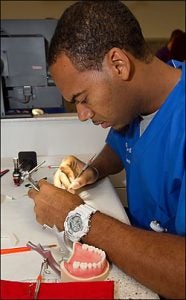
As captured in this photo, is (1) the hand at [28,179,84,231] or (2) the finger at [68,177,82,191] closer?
(1) the hand at [28,179,84,231]

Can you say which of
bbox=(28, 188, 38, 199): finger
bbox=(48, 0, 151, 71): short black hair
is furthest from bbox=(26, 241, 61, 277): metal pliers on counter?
bbox=(48, 0, 151, 71): short black hair

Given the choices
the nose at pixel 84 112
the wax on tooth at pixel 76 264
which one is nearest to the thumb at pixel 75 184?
the nose at pixel 84 112

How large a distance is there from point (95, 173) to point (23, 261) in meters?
0.40

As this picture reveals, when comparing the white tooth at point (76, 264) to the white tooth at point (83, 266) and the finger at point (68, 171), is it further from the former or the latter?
the finger at point (68, 171)

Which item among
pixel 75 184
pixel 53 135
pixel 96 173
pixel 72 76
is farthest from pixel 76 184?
pixel 72 76

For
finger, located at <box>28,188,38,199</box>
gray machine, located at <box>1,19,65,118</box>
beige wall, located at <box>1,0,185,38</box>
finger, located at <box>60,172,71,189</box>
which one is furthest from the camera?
beige wall, located at <box>1,0,185,38</box>

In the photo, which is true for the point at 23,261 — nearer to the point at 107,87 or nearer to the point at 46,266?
the point at 46,266

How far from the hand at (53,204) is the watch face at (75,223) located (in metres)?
0.03

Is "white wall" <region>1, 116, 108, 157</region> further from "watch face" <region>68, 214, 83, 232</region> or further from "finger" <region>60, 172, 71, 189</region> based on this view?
"watch face" <region>68, 214, 83, 232</region>

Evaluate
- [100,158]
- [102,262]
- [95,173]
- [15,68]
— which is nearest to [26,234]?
[102,262]

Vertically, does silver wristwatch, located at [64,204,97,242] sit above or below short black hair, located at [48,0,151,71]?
below

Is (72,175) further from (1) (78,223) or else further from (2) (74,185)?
(1) (78,223)

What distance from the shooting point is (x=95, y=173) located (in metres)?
0.90

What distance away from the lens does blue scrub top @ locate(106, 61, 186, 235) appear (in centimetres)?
55
